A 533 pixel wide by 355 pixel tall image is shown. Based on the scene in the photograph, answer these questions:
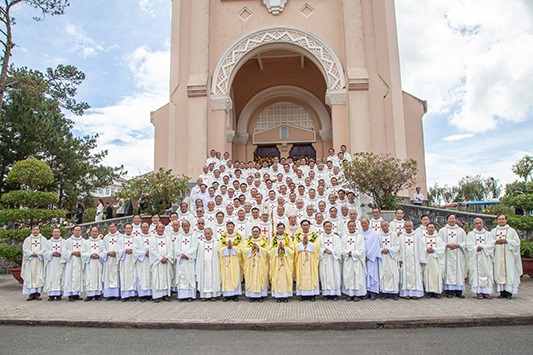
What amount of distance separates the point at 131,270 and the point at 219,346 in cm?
404

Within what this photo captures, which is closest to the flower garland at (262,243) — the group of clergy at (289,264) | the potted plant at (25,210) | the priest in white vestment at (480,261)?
the group of clergy at (289,264)

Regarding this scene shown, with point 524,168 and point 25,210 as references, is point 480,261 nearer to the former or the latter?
point 524,168

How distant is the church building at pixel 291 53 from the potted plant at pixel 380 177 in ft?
12.3

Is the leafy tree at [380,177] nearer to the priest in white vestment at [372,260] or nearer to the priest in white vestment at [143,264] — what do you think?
the priest in white vestment at [372,260]

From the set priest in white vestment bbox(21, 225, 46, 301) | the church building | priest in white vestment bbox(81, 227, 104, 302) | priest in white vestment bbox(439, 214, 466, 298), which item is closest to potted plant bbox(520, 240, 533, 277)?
priest in white vestment bbox(439, 214, 466, 298)

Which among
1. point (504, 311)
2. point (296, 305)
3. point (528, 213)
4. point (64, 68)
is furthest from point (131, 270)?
point (64, 68)

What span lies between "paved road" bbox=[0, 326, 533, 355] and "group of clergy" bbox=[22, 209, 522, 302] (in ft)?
7.04

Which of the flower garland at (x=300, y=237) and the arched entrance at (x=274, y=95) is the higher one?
the arched entrance at (x=274, y=95)

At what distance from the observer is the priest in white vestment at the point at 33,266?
30.0 ft

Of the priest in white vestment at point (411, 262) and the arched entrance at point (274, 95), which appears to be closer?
the priest in white vestment at point (411, 262)

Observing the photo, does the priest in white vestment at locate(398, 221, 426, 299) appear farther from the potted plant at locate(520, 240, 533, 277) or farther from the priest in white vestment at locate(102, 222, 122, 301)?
the priest in white vestment at locate(102, 222, 122, 301)

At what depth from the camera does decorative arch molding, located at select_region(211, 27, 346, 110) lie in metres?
16.4

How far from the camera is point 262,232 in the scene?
9586mm

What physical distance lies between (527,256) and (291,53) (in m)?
13.2
